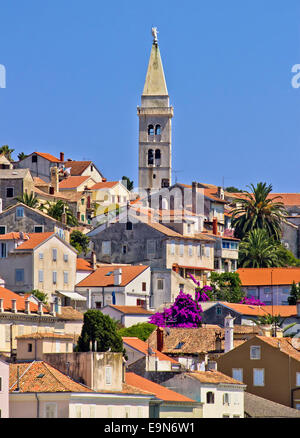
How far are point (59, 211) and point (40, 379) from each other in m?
64.6

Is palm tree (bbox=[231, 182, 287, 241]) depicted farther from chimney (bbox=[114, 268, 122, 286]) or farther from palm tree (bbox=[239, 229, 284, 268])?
chimney (bbox=[114, 268, 122, 286])

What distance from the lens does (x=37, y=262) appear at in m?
111

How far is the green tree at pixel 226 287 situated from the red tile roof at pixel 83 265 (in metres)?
9.81

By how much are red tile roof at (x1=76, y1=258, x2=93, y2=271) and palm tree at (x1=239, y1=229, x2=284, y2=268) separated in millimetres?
19269

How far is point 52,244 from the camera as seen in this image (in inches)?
4446

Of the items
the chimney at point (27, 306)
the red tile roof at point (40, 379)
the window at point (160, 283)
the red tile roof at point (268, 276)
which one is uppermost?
the red tile roof at point (268, 276)

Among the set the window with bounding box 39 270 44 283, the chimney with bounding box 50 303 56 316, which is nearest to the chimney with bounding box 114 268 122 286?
the window with bounding box 39 270 44 283

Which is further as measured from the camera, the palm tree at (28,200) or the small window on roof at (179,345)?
the palm tree at (28,200)

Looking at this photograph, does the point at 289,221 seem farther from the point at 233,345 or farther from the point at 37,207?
the point at 233,345

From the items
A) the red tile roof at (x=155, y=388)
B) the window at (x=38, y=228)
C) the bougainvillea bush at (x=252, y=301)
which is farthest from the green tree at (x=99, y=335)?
the bougainvillea bush at (x=252, y=301)

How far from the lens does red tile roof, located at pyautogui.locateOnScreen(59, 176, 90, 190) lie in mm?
153125

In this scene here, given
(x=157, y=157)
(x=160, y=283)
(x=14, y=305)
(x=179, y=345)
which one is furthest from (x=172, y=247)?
(x=157, y=157)

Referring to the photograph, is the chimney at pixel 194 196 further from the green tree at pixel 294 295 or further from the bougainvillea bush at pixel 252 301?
the green tree at pixel 294 295

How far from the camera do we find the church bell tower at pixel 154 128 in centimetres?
16712
